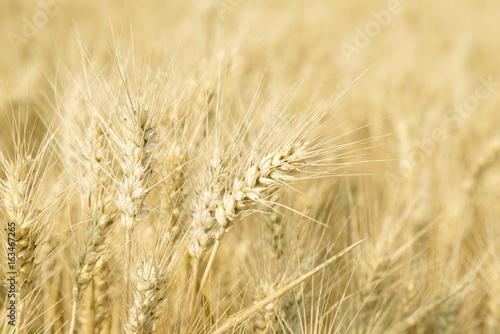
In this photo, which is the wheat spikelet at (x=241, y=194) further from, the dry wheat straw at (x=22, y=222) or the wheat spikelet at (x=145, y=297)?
the dry wheat straw at (x=22, y=222)

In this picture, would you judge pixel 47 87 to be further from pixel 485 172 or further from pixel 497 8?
pixel 497 8

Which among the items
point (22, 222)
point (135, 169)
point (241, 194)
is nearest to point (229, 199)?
point (241, 194)

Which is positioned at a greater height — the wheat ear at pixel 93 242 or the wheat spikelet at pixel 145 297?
the wheat ear at pixel 93 242

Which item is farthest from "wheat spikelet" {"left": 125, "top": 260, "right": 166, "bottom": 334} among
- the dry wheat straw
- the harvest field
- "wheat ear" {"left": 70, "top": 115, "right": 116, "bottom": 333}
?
the dry wheat straw

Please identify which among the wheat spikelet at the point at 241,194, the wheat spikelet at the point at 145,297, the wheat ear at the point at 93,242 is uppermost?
the wheat ear at the point at 93,242

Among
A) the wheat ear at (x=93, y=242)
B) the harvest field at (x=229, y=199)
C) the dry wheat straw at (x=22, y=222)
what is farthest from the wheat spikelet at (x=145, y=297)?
the dry wheat straw at (x=22, y=222)

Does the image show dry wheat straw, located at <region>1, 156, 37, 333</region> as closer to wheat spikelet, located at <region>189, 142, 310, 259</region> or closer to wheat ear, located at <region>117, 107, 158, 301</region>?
wheat ear, located at <region>117, 107, 158, 301</region>

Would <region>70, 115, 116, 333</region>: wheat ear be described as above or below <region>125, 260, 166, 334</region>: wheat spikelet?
above

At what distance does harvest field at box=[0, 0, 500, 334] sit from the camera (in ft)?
2.77

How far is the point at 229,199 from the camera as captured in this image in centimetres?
85

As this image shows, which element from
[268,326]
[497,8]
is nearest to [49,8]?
[268,326]

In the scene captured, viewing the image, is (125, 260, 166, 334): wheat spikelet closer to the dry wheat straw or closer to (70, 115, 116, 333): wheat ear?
(70, 115, 116, 333): wheat ear

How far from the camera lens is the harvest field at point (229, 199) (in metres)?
0.85

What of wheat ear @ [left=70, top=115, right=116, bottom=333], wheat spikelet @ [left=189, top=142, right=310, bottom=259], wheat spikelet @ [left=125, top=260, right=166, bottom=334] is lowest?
wheat spikelet @ [left=125, top=260, right=166, bottom=334]
